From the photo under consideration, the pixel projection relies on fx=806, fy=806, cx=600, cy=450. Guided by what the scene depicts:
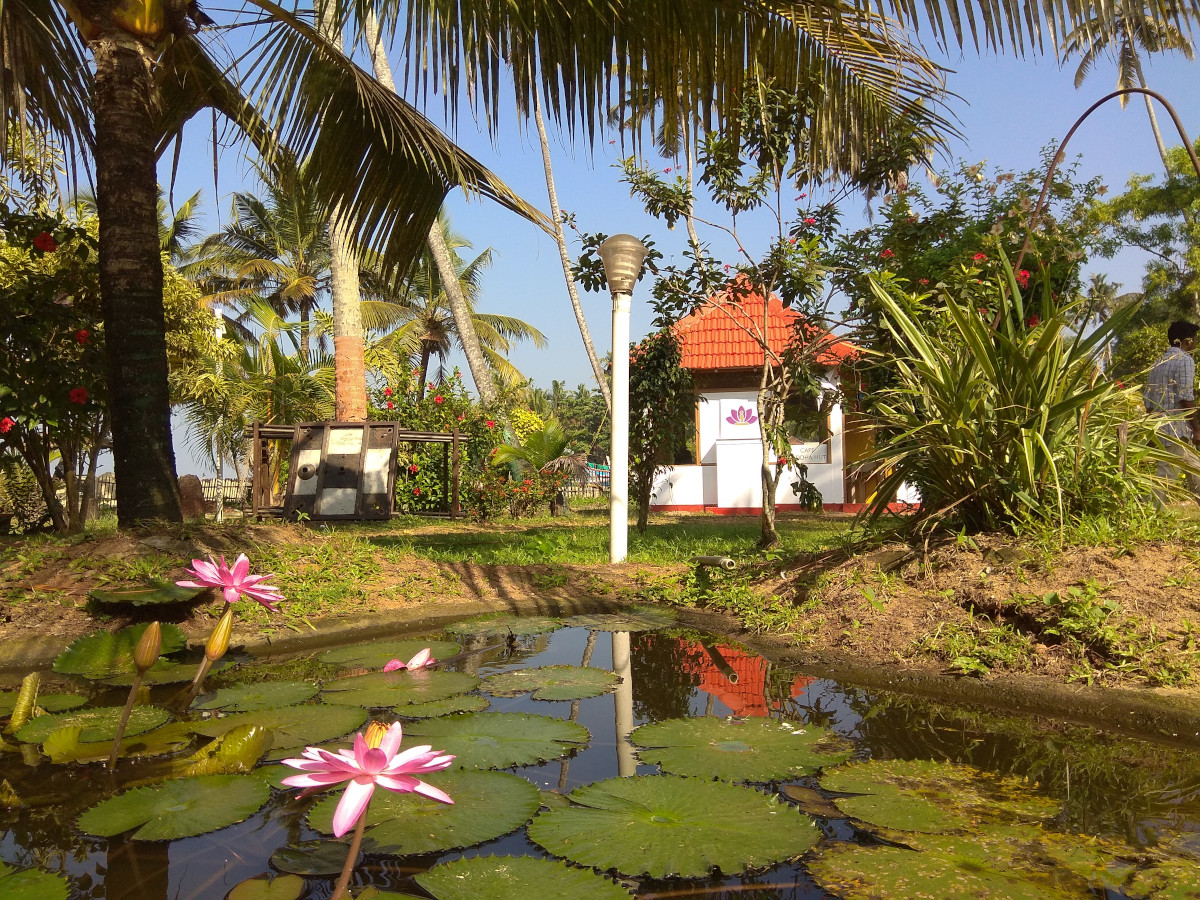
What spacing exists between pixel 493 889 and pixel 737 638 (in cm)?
246

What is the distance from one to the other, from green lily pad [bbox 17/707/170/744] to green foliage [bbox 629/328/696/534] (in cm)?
631

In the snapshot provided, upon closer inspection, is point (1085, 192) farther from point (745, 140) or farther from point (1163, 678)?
point (1163, 678)

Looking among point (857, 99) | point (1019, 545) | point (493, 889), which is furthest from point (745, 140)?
point (493, 889)

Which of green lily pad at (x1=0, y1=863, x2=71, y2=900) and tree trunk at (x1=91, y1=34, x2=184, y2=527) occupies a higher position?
tree trunk at (x1=91, y1=34, x2=184, y2=527)

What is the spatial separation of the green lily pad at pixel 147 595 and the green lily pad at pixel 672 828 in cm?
223

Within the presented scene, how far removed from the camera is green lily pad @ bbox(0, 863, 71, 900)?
1308 mm

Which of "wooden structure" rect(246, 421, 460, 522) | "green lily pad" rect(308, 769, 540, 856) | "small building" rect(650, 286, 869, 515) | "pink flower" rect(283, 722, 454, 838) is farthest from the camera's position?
"small building" rect(650, 286, 869, 515)

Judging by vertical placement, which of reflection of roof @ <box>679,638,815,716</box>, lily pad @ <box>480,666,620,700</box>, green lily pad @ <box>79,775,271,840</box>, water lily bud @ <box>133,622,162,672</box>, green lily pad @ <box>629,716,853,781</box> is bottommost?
reflection of roof @ <box>679,638,815,716</box>

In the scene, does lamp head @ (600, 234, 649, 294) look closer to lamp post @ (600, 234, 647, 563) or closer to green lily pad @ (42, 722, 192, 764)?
lamp post @ (600, 234, 647, 563)

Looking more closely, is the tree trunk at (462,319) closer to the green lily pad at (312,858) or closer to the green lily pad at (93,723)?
the green lily pad at (93,723)

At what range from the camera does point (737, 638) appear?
368cm

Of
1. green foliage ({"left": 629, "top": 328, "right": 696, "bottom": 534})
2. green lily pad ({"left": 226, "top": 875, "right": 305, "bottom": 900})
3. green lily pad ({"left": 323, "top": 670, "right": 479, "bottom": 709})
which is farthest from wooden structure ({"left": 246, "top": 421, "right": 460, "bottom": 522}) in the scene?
Answer: green lily pad ({"left": 226, "top": 875, "right": 305, "bottom": 900})

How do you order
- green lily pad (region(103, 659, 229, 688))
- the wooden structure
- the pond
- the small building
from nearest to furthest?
the pond < green lily pad (region(103, 659, 229, 688)) < the wooden structure < the small building

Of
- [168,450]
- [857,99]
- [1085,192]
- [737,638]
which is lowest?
[737,638]
